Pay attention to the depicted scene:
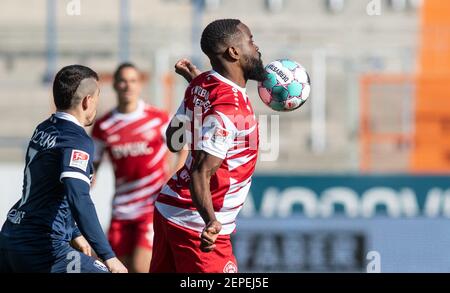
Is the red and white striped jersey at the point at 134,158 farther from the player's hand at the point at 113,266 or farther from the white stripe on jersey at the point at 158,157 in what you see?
the player's hand at the point at 113,266

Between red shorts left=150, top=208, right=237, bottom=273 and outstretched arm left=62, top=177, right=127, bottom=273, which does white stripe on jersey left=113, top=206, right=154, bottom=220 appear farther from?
outstretched arm left=62, top=177, right=127, bottom=273

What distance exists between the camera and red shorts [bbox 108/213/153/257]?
912cm

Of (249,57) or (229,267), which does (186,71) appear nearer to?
(249,57)

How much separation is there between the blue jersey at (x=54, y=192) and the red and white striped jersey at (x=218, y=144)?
0.60 metres

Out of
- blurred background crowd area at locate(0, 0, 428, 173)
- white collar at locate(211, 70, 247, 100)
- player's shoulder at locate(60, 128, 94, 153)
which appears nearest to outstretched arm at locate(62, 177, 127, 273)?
player's shoulder at locate(60, 128, 94, 153)

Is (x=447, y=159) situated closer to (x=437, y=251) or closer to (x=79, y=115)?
(x=437, y=251)

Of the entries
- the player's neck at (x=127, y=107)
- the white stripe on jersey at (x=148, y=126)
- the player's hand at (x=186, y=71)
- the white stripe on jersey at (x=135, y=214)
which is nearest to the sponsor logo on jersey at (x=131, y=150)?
the white stripe on jersey at (x=148, y=126)

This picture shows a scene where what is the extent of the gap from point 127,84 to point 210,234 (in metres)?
3.84

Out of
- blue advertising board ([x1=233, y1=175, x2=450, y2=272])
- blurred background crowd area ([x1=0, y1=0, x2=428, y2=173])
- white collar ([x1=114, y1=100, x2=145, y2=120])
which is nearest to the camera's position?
white collar ([x1=114, y1=100, x2=145, y2=120])

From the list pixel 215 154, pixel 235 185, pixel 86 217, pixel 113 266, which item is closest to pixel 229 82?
pixel 215 154

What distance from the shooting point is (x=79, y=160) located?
5629 mm

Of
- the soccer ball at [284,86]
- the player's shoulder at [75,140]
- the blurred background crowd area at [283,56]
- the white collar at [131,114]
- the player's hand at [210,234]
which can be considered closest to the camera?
the player's hand at [210,234]

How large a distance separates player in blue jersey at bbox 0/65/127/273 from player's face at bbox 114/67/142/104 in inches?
126

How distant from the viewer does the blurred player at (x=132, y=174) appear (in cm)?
913
